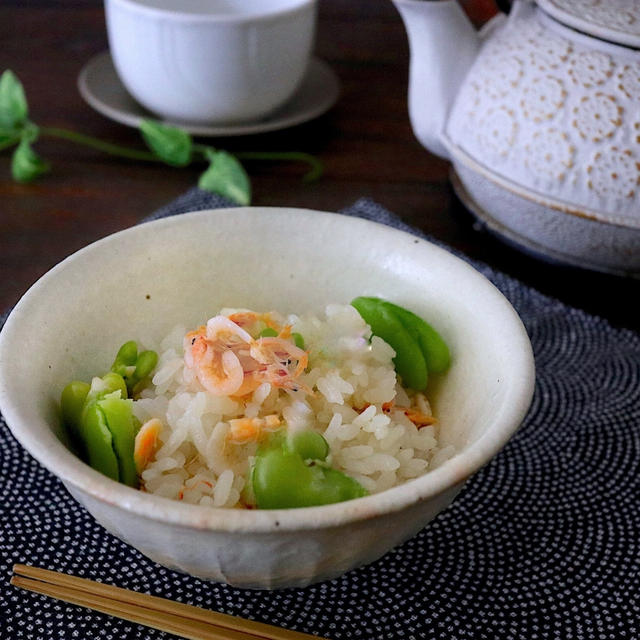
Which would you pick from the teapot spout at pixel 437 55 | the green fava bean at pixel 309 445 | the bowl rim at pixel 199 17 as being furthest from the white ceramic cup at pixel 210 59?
the green fava bean at pixel 309 445

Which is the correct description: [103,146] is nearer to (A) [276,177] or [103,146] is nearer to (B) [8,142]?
(B) [8,142]

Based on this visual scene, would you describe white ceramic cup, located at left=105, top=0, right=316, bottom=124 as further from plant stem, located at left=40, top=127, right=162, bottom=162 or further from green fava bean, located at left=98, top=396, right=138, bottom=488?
green fava bean, located at left=98, top=396, right=138, bottom=488

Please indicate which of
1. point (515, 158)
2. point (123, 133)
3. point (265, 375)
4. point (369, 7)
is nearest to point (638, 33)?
point (515, 158)

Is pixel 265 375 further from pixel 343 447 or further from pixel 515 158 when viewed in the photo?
pixel 515 158

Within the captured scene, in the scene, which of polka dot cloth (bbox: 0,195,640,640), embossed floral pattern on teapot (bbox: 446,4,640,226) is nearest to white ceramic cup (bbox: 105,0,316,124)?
embossed floral pattern on teapot (bbox: 446,4,640,226)

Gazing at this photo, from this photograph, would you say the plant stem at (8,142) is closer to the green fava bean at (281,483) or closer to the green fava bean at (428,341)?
the green fava bean at (428,341)

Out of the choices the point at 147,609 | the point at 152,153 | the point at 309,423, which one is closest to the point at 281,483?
the point at 309,423
